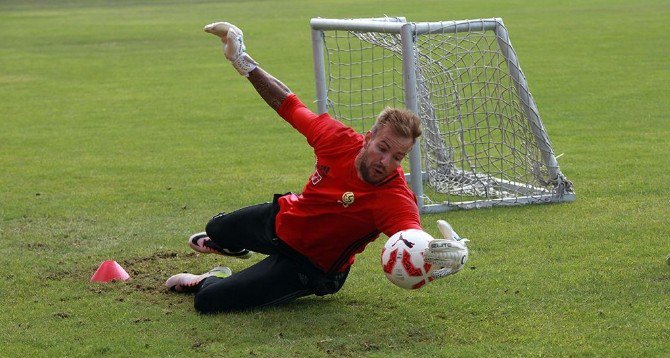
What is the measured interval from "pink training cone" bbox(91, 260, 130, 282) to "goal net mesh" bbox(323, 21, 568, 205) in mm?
3797

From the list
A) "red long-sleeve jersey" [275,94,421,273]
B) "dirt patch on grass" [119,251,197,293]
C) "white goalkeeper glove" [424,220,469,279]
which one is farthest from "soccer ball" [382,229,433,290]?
"dirt patch on grass" [119,251,197,293]

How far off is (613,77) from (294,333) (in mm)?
14528

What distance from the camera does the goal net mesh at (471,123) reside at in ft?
36.8

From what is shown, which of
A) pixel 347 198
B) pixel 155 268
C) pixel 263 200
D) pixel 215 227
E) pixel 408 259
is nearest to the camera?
pixel 408 259

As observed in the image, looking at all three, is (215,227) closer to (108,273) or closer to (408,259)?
(108,273)

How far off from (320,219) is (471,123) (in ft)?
16.7

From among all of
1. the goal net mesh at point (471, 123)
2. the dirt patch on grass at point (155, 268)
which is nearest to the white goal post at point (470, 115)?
the goal net mesh at point (471, 123)

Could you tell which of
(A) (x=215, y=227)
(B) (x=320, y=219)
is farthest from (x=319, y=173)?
(A) (x=215, y=227)

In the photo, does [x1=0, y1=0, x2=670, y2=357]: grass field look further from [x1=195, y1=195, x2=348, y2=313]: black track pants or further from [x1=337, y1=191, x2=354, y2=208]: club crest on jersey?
[x1=337, y1=191, x2=354, y2=208]: club crest on jersey

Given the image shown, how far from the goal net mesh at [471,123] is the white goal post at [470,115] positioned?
1 cm

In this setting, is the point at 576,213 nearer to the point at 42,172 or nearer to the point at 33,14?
the point at 42,172

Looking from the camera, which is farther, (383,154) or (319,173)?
(319,173)

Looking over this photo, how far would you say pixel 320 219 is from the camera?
7.33m

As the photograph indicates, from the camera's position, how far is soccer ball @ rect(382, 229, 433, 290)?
21.4 feet
